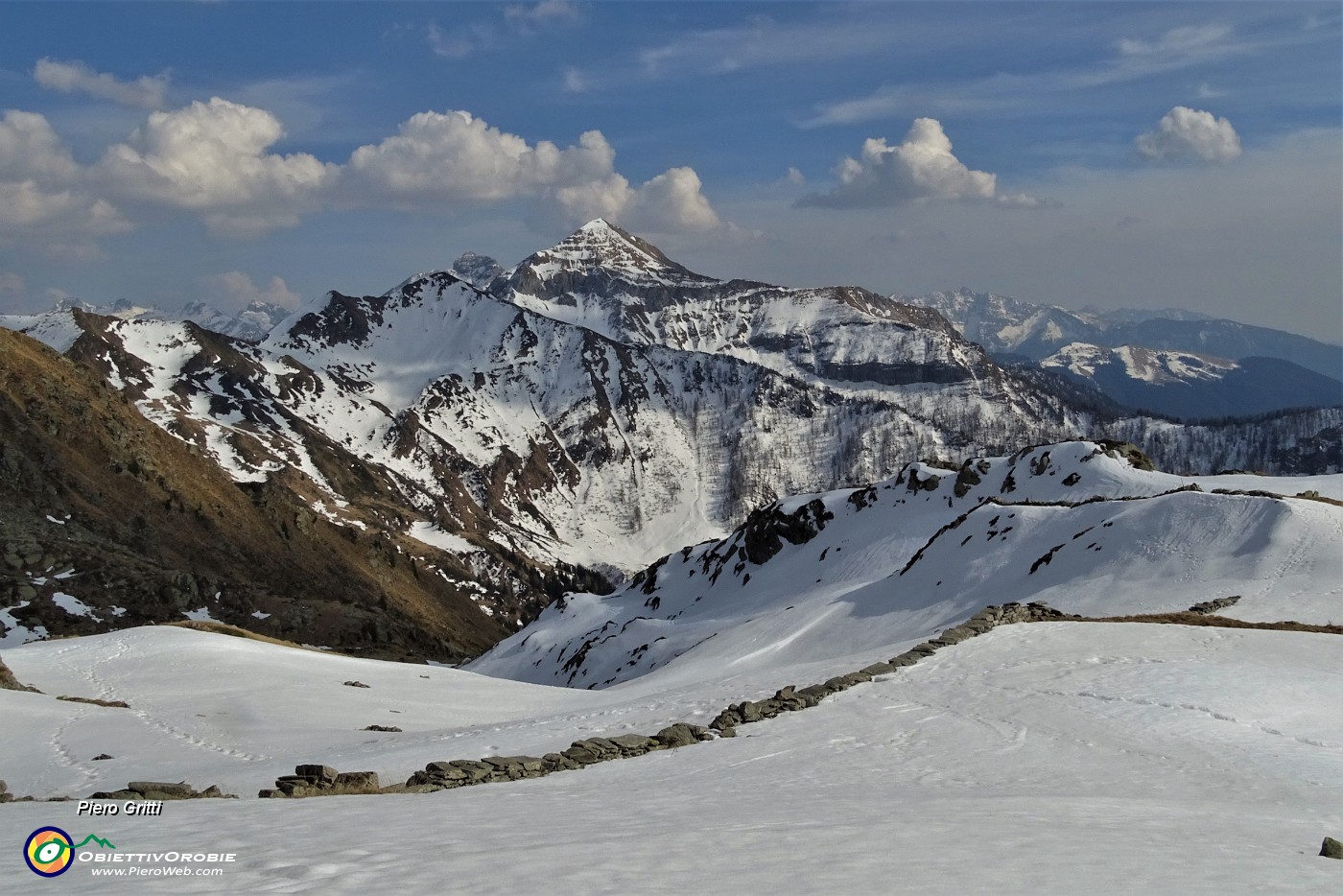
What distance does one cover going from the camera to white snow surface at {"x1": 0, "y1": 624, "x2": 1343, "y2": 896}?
37.0ft

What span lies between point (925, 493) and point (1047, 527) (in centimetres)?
4678

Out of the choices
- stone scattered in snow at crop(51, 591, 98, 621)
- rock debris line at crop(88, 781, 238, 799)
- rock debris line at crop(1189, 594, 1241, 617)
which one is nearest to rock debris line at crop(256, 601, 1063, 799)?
rock debris line at crop(88, 781, 238, 799)

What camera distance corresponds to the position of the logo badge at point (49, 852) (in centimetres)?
1141

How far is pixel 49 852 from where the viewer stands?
474 inches

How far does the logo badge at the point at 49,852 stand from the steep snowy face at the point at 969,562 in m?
40.9

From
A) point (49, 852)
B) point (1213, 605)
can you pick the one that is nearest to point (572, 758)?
point (49, 852)

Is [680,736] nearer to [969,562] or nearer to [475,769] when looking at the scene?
[475,769]

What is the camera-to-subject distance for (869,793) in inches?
696

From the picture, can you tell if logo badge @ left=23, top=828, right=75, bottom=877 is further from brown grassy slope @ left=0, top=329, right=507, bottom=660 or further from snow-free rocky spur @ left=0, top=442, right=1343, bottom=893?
brown grassy slope @ left=0, top=329, right=507, bottom=660

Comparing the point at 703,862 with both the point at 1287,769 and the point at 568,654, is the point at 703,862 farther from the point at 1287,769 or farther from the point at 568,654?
the point at 568,654

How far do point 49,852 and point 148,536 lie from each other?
130300 millimetres

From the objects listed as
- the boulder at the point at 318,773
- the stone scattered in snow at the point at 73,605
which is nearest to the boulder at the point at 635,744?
the boulder at the point at 318,773

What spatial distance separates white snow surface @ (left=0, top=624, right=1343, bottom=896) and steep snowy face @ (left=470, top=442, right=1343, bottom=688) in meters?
16.4

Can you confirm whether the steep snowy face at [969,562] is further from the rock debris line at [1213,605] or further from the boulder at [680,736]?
the boulder at [680,736]
